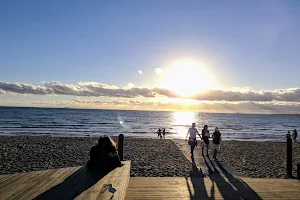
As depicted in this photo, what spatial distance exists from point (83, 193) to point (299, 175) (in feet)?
22.5

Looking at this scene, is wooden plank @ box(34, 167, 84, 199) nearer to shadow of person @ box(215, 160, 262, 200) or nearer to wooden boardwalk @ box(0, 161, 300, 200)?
wooden boardwalk @ box(0, 161, 300, 200)

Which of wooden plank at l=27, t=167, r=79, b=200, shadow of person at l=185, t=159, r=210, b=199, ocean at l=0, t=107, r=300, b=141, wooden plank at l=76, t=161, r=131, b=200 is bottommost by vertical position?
ocean at l=0, t=107, r=300, b=141

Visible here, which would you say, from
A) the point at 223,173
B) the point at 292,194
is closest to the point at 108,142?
the point at 292,194

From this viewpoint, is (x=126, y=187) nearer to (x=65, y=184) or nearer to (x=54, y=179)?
(x=65, y=184)

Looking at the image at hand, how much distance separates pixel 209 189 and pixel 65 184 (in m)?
3.63

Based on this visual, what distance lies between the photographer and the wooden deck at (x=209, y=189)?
248 inches

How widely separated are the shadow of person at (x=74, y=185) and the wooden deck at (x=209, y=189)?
0.93 metres


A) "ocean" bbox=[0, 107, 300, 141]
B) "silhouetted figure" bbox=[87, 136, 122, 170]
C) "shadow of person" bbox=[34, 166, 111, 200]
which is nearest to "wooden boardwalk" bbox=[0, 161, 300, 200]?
"shadow of person" bbox=[34, 166, 111, 200]

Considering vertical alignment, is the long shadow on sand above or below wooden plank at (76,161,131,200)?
below

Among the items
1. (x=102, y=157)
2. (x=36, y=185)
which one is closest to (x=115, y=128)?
(x=102, y=157)

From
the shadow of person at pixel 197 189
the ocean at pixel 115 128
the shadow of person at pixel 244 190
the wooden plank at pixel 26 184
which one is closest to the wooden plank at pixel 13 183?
the wooden plank at pixel 26 184

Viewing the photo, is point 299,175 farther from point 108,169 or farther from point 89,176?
point 89,176

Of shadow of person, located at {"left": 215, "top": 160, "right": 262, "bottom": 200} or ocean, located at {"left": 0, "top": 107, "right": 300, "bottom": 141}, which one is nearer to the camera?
shadow of person, located at {"left": 215, "top": 160, "right": 262, "bottom": 200}

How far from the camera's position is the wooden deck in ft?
20.6
